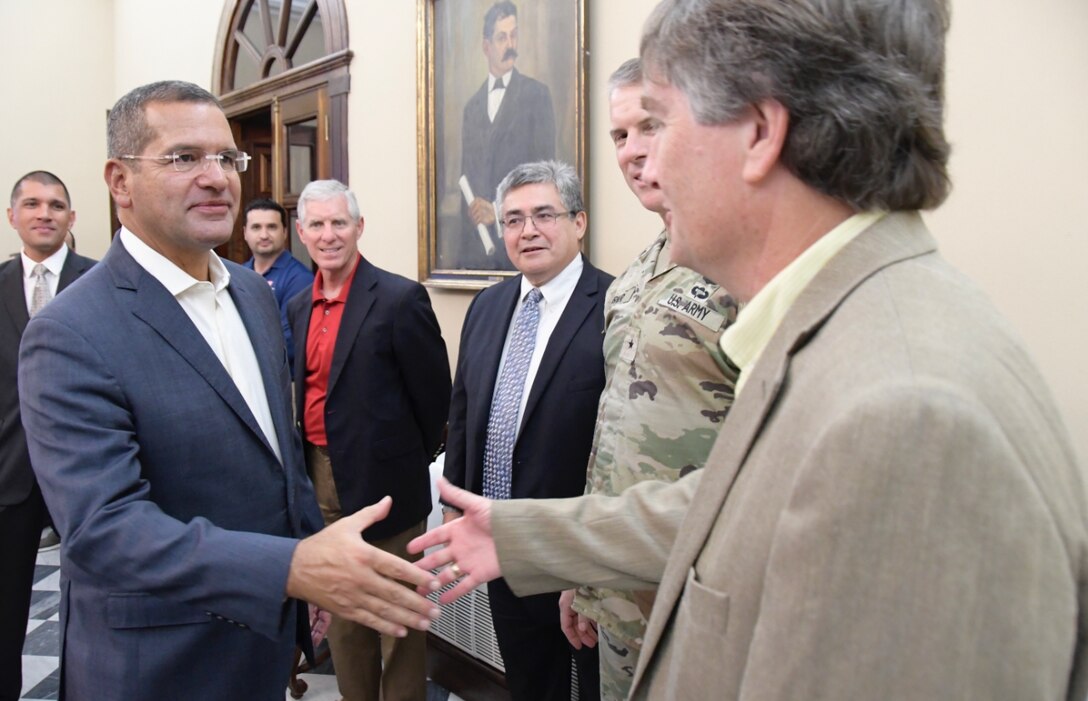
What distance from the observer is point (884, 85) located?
0.73m

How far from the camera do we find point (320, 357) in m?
2.89

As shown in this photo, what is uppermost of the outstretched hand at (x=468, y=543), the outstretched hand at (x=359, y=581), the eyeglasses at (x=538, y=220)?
the eyeglasses at (x=538, y=220)

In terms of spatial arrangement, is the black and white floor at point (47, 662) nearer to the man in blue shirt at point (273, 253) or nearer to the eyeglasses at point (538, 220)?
the eyeglasses at point (538, 220)

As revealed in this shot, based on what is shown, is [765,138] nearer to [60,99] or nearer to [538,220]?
[538,220]

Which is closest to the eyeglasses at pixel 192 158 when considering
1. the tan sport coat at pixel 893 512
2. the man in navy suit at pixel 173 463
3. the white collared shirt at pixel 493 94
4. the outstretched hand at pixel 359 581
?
the man in navy suit at pixel 173 463

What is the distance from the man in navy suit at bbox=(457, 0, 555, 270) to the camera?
330 cm

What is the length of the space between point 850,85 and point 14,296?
3.70 m

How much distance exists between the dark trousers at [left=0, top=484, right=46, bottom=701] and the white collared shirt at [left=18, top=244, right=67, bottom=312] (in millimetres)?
1007

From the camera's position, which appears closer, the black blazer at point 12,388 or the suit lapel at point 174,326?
the suit lapel at point 174,326

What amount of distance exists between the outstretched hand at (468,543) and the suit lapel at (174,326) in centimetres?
56

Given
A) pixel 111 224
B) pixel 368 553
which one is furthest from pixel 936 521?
pixel 111 224

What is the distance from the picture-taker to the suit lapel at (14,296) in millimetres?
A: 3268

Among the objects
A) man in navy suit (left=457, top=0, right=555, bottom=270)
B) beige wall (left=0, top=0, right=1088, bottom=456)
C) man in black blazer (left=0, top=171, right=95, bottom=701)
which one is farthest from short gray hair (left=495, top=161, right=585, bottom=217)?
man in black blazer (left=0, top=171, right=95, bottom=701)

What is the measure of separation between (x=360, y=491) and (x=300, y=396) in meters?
0.47
